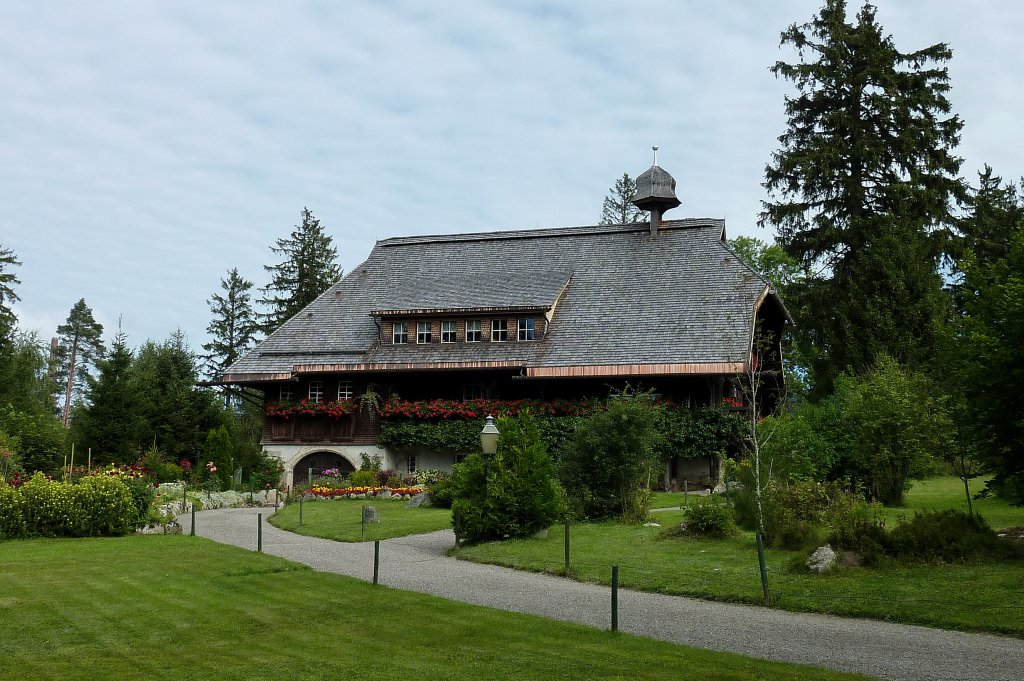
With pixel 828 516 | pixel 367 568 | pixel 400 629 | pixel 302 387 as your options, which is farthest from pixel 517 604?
pixel 302 387

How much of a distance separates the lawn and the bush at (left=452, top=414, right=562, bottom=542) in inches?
19.0

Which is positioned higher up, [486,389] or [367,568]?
[486,389]

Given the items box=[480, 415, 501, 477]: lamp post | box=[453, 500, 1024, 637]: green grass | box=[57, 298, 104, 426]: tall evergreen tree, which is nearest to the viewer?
box=[453, 500, 1024, 637]: green grass

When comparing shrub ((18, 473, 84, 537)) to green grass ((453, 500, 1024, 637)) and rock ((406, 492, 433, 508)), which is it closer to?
green grass ((453, 500, 1024, 637))

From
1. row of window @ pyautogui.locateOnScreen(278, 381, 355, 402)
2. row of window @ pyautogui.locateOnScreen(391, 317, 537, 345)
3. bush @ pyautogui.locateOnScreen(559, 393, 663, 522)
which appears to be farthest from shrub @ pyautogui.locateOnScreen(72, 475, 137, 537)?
row of window @ pyautogui.locateOnScreen(391, 317, 537, 345)

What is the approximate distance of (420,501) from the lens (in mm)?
26875

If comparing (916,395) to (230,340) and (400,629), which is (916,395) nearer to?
(400,629)

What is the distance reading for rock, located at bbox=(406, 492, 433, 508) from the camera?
26.7 meters

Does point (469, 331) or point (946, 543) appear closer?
point (946, 543)

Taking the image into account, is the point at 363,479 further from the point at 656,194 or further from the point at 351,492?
the point at 656,194

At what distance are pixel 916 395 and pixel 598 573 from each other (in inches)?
545

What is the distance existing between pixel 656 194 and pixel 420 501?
58.8ft

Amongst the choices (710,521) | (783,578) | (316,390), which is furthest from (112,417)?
(783,578)

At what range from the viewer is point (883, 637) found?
10117mm
